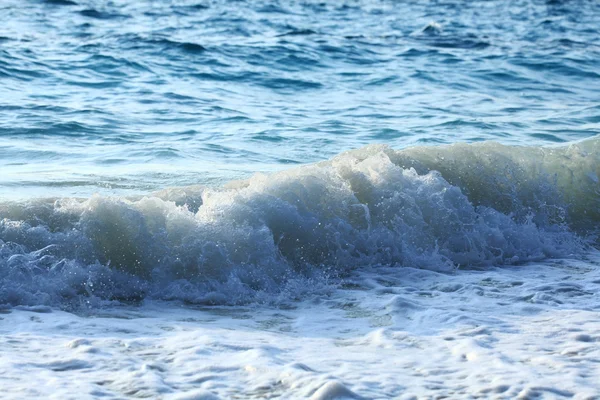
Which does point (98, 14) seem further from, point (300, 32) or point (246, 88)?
point (246, 88)

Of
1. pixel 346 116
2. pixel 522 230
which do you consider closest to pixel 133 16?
pixel 346 116

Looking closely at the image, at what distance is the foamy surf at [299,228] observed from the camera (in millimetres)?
5188

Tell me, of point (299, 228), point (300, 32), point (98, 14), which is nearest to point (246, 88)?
point (300, 32)

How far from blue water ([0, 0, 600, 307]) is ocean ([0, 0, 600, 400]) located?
0.07ft

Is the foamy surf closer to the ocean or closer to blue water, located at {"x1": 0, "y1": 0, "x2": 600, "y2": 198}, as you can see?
the ocean

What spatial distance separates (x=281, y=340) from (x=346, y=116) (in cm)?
660

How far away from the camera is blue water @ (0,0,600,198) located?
27.2 feet

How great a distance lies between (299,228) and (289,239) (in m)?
0.12

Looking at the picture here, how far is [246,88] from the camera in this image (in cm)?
1238

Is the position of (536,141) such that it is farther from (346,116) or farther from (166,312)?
(166,312)

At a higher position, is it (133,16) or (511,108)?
(133,16)

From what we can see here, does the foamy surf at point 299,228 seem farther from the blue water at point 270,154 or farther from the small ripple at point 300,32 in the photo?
the small ripple at point 300,32

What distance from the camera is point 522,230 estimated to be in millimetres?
6551

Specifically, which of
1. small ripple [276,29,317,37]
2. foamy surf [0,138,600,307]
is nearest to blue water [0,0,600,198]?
small ripple [276,29,317,37]
